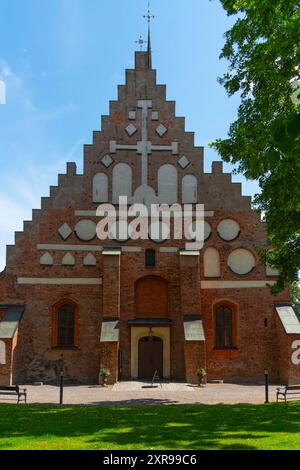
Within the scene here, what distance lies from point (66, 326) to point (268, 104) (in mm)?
15310

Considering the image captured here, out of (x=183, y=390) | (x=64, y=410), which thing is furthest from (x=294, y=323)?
(x=64, y=410)

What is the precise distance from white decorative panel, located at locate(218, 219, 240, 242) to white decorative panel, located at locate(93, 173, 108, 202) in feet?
19.9

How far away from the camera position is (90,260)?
24.9m

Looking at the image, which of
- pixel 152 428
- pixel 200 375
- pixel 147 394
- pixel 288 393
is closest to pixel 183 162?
pixel 200 375

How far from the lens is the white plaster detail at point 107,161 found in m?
25.9

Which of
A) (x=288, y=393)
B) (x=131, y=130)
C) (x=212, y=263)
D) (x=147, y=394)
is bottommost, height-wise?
(x=147, y=394)

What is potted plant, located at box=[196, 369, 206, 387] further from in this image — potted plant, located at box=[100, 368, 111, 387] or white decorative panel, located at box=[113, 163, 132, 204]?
white decorative panel, located at box=[113, 163, 132, 204]

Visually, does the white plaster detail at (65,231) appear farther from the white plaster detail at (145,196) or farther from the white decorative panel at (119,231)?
the white plaster detail at (145,196)

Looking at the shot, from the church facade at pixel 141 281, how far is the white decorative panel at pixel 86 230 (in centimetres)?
7

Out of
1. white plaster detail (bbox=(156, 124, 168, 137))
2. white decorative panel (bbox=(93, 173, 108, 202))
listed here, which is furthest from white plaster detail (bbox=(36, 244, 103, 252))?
white plaster detail (bbox=(156, 124, 168, 137))

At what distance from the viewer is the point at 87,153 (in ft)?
85.5

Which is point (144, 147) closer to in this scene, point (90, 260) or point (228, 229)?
point (228, 229)

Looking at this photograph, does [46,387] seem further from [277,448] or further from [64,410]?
[277,448]

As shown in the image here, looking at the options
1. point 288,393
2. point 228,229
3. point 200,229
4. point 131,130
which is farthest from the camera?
point 131,130
